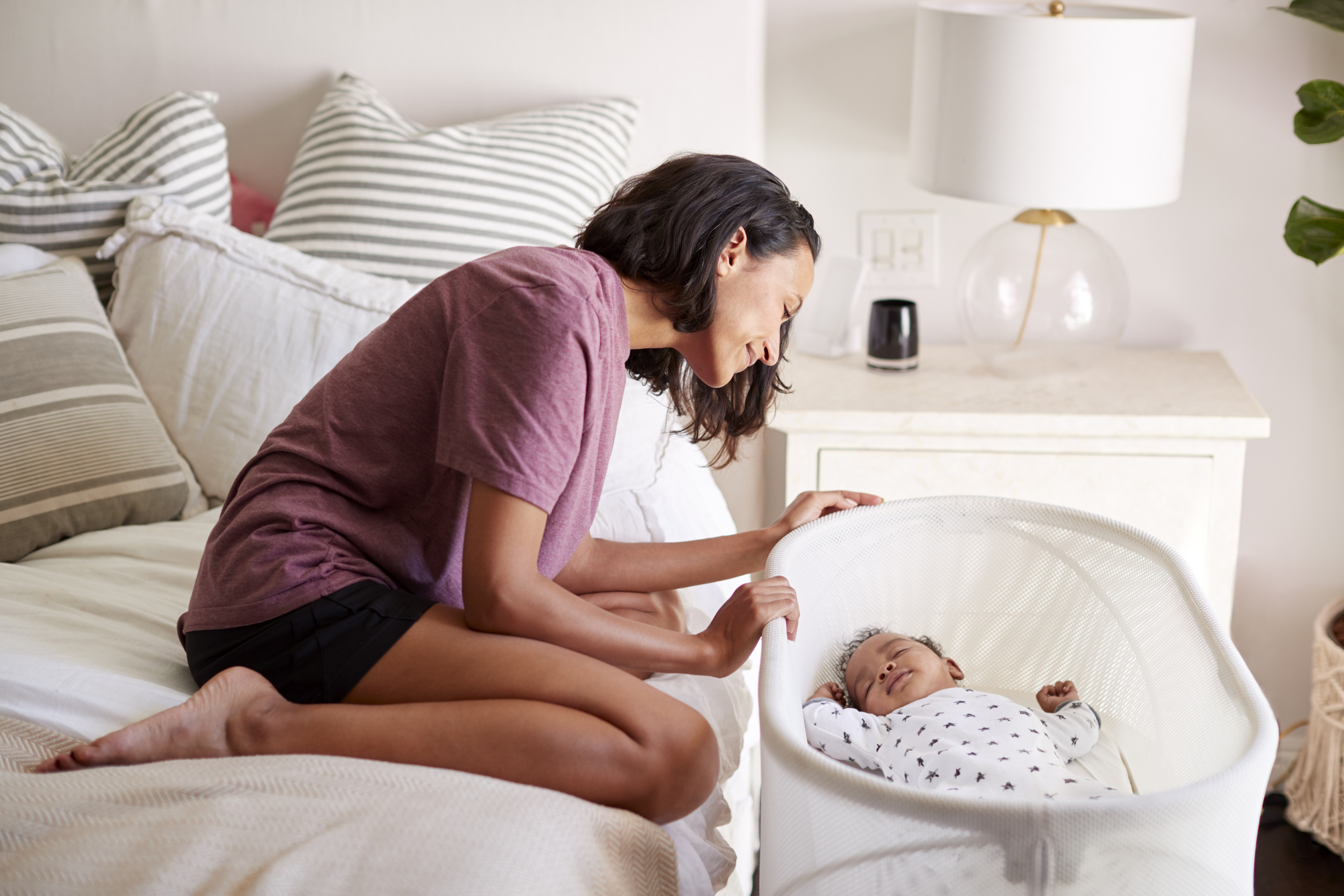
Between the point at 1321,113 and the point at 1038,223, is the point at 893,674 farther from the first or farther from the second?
the point at 1321,113

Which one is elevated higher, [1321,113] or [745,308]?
[1321,113]

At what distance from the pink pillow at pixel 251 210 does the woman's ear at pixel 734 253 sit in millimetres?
1075

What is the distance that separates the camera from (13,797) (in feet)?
2.46

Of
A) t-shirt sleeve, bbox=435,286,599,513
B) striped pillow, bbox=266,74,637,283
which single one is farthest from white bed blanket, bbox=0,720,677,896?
striped pillow, bbox=266,74,637,283

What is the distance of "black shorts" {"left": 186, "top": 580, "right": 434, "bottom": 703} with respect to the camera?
89 cm

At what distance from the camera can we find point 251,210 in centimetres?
179

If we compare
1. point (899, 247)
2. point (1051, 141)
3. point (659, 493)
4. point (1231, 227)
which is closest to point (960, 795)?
point (659, 493)

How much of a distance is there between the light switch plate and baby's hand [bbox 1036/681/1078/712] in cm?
94

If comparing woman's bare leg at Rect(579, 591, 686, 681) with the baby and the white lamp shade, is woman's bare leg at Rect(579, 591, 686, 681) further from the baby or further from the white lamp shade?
the white lamp shade

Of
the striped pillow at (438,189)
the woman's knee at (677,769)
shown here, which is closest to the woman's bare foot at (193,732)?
the woman's knee at (677,769)

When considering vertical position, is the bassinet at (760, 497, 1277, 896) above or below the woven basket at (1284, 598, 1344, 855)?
above

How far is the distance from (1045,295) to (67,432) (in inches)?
52.8

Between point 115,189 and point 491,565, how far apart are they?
109 centimetres

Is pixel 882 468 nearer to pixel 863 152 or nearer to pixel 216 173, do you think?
pixel 863 152
